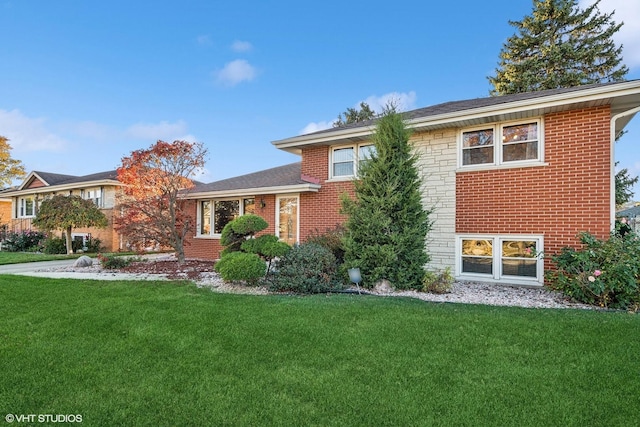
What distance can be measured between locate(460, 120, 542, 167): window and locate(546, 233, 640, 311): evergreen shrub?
2505mm

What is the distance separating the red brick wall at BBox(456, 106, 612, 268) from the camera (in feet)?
24.4

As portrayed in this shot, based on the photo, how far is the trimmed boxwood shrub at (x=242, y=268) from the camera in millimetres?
7223

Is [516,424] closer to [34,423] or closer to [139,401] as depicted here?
[139,401]

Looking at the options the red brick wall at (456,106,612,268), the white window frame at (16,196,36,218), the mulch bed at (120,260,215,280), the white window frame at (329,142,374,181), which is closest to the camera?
the red brick wall at (456,106,612,268)

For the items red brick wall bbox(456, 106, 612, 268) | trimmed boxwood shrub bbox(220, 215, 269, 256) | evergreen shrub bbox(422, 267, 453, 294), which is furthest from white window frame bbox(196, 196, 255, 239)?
red brick wall bbox(456, 106, 612, 268)

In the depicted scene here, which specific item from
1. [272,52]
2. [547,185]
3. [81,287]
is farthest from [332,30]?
[81,287]

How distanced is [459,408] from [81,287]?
7.71m

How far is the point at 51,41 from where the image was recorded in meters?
13.3

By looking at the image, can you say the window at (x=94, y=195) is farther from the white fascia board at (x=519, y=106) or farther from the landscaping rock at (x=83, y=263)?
the white fascia board at (x=519, y=106)

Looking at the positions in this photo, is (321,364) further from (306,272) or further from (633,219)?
(633,219)

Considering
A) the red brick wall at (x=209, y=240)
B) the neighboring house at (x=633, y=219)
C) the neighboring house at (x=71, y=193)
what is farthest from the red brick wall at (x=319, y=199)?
the neighboring house at (x=71, y=193)

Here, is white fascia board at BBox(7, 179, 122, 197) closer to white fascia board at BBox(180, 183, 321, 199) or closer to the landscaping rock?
white fascia board at BBox(180, 183, 321, 199)

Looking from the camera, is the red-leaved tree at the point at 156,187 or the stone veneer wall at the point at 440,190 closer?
the stone veneer wall at the point at 440,190

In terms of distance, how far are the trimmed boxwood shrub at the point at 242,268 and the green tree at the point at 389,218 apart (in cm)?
189
